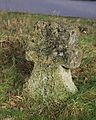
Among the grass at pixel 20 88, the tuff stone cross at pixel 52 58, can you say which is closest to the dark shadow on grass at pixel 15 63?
the grass at pixel 20 88

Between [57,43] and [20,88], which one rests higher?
[57,43]

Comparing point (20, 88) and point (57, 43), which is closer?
point (57, 43)

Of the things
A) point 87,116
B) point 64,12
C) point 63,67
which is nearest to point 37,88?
point 63,67

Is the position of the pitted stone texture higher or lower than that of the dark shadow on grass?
higher

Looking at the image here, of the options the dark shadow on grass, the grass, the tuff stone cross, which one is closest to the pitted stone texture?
the tuff stone cross

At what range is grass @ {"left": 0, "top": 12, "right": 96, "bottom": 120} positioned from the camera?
497 centimetres

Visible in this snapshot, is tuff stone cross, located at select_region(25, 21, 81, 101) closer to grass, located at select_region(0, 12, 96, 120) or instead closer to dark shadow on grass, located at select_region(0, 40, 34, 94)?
grass, located at select_region(0, 12, 96, 120)

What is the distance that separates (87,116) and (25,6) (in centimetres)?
575

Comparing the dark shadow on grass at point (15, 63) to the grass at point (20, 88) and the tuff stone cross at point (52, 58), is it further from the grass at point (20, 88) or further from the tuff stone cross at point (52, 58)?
the tuff stone cross at point (52, 58)

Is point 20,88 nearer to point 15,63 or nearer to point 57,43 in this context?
point 15,63

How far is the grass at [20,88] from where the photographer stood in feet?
16.3

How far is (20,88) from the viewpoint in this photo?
545 cm

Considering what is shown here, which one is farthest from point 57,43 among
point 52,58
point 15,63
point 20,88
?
point 15,63

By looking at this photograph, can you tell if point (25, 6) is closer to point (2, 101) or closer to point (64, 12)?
point (64, 12)
